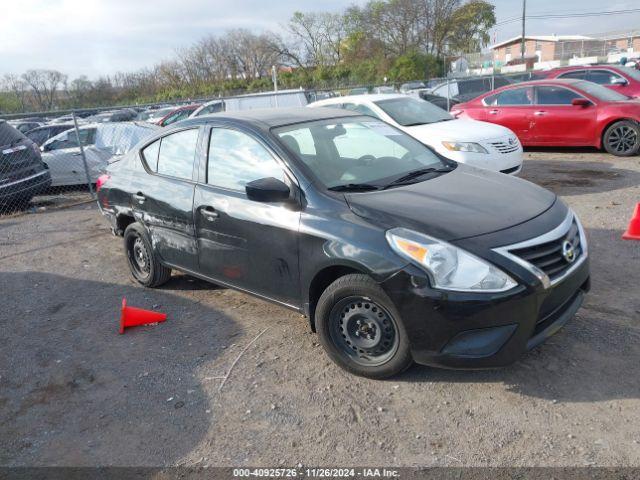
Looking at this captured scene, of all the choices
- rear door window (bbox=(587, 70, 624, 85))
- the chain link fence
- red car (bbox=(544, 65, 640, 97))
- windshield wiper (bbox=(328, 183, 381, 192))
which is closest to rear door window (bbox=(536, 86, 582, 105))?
red car (bbox=(544, 65, 640, 97))

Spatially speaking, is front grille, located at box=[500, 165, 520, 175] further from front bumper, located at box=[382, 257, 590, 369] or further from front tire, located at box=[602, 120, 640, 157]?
front bumper, located at box=[382, 257, 590, 369]

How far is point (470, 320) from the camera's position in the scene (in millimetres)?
2939

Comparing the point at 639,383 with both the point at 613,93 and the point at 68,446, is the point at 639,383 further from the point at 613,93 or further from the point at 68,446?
the point at 613,93

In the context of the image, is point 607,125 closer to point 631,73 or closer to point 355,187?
point 631,73

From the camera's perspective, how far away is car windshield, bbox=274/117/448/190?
3.81 m

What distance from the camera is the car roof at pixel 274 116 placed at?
4.16 meters

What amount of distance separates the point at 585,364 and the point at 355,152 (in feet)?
7.22

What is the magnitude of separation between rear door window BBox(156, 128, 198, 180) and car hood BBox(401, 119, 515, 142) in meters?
3.86

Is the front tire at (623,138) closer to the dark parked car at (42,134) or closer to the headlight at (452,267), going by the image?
the headlight at (452,267)

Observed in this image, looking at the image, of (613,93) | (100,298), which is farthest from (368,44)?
(100,298)

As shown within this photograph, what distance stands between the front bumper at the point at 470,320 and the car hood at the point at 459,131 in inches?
193

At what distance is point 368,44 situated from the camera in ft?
163

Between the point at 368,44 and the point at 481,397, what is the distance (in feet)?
165

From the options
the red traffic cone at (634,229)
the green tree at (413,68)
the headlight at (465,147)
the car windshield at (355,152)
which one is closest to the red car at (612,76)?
the headlight at (465,147)
